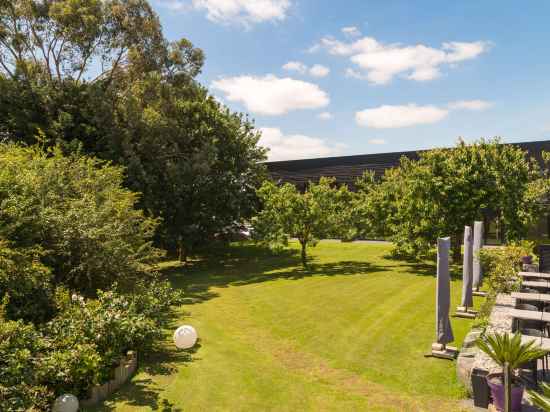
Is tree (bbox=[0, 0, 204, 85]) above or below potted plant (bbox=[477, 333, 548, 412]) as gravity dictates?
above

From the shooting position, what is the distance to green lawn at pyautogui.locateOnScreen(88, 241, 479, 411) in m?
7.80

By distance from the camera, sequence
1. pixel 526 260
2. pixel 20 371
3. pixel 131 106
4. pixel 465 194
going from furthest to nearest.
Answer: pixel 131 106 < pixel 465 194 < pixel 526 260 < pixel 20 371

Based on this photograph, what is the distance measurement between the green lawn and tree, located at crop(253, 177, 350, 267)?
12.6 ft

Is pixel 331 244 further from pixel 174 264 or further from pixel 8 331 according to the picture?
pixel 8 331

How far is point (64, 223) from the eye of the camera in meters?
11.8

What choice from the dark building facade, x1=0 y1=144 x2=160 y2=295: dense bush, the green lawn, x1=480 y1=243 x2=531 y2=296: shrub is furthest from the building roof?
x1=0 y1=144 x2=160 y2=295: dense bush

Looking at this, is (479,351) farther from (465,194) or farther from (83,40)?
(83,40)

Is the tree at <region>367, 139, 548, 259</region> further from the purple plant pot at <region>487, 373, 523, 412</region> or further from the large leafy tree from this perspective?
the purple plant pot at <region>487, 373, 523, 412</region>

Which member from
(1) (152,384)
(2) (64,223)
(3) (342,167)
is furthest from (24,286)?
(3) (342,167)

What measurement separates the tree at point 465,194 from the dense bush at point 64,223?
47.9 feet

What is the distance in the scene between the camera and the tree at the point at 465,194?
19.2 m

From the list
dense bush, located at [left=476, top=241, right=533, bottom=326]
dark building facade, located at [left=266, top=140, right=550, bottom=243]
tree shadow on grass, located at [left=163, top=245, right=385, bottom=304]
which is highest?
dark building facade, located at [left=266, top=140, right=550, bottom=243]

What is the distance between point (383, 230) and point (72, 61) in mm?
23076

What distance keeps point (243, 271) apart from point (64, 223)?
618 inches
